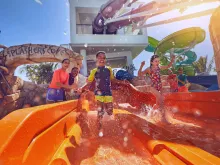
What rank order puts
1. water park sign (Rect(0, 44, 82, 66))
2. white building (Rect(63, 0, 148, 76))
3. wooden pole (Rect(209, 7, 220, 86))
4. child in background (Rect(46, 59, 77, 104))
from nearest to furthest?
1. wooden pole (Rect(209, 7, 220, 86))
2. child in background (Rect(46, 59, 77, 104))
3. water park sign (Rect(0, 44, 82, 66))
4. white building (Rect(63, 0, 148, 76))

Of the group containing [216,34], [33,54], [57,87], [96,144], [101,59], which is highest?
[33,54]

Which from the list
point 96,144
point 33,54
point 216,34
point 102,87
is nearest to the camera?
point 96,144

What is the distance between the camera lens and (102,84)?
3.42 m

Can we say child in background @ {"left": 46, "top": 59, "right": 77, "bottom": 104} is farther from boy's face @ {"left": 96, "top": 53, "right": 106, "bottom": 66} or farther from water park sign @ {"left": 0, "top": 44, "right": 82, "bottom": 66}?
water park sign @ {"left": 0, "top": 44, "right": 82, "bottom": 66}

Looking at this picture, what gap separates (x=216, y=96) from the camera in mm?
3424

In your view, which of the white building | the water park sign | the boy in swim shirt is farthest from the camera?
the white building

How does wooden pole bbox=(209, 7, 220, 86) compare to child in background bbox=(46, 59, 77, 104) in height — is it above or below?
above

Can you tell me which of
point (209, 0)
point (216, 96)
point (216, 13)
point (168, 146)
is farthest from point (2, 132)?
point (209, 0)

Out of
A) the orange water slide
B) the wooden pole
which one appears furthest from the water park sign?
the orange water slide

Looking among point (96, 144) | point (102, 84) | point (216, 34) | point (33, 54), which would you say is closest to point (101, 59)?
point (102, 84)

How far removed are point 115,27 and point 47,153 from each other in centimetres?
1720

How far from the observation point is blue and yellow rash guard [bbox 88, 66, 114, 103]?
3406 mm

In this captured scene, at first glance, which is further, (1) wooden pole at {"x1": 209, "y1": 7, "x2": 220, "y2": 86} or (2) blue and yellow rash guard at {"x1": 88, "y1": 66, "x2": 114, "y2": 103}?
(1) wooden pole at {"x1": 209, "y1": 7, "x2": 220, "y2": 86}

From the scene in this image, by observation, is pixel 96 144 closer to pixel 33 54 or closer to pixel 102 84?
pixel 102 84
